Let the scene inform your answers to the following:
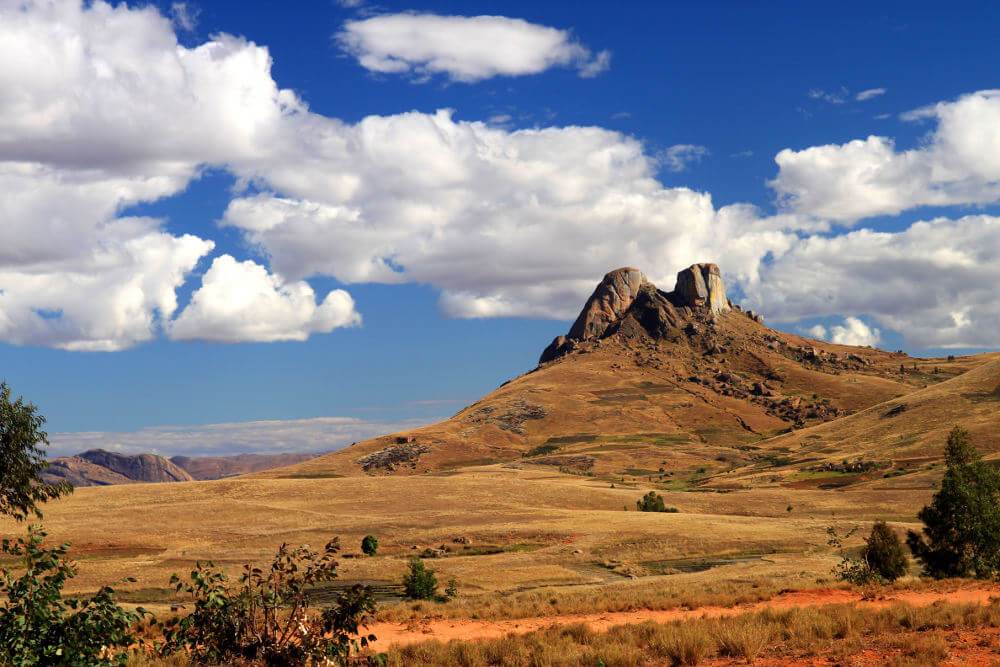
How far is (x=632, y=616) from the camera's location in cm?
2591

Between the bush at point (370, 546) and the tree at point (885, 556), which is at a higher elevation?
the tree at point (885, 556)

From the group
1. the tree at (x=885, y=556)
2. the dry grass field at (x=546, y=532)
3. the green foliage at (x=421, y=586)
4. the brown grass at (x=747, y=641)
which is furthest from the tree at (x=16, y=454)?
the tree at (x=885, y=556)

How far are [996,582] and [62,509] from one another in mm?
91131

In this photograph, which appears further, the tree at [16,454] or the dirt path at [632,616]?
the tree at [16,454]

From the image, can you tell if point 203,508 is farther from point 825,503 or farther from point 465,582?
point 825,503

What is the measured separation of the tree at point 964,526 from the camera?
3500 cm

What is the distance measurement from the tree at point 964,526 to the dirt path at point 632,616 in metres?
10.0

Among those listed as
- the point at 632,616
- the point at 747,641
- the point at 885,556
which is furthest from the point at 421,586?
the point at 747,641

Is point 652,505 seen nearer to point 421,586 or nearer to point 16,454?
point 421,586

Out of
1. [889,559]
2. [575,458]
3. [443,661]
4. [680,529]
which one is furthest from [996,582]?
[575,458]

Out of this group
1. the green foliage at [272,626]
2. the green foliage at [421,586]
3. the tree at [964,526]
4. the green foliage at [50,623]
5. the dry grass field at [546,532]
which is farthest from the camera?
the green foliage at [421,586]

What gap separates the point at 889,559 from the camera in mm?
37219

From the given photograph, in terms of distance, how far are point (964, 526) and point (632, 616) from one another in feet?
69.4

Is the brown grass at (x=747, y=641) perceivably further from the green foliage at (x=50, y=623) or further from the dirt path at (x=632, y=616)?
the green foliage at (x=50, y=623)
